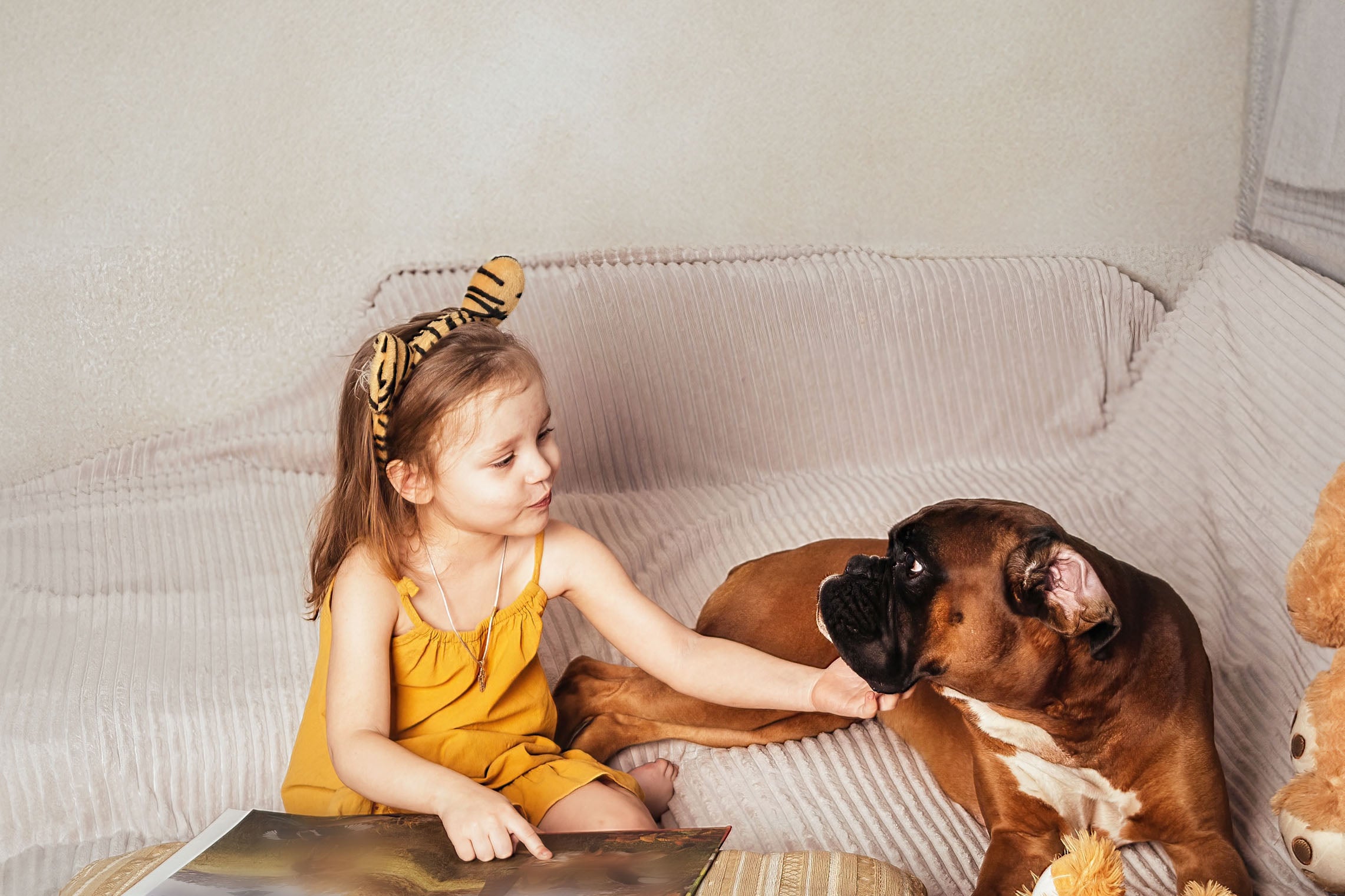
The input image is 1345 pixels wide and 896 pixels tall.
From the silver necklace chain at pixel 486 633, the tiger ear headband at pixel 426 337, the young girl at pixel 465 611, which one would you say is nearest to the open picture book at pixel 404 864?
the young girl at pixel 465 611

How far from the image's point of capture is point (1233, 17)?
2.93 m

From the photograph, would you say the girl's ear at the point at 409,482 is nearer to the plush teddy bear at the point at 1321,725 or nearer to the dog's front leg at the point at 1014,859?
the dog's front leg at the point at 1014,859

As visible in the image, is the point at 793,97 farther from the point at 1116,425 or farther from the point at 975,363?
the point at 1116,425

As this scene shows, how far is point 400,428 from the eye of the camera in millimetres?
1778

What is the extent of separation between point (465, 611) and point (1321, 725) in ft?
4.16

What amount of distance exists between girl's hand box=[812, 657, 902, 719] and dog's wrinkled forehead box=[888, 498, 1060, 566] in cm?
25

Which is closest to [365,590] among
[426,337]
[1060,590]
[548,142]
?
[426,337]

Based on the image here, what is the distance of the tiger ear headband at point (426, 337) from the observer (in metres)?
1.67


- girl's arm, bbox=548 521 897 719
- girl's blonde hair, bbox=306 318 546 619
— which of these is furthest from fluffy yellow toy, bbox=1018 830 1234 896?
girl's blonde hair, bbox=306 318 546 619

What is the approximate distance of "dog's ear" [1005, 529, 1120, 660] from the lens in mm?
1433

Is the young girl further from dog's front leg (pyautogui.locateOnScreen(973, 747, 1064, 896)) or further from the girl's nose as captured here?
dog's front leg (pyautogui.locateOnScreen(973, 747, 1064, 896))

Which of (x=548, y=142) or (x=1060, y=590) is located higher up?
(x=548, y=142)

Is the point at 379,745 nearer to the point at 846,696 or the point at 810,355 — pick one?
the point at 846,696

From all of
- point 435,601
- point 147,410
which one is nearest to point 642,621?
point 435,601
